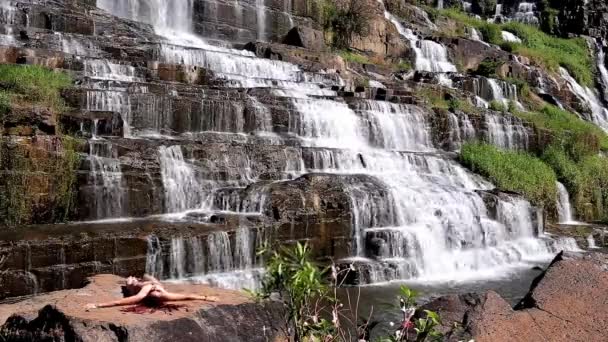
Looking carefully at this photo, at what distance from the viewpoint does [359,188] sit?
12.4 m

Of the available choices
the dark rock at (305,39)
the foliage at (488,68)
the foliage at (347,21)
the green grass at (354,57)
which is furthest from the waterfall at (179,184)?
the foliage at (488,68)

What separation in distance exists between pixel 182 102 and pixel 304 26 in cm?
1457

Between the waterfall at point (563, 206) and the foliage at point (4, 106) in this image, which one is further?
the waterfall at point (563, 206)

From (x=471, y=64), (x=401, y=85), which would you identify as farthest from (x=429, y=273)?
(x=471, y=64)

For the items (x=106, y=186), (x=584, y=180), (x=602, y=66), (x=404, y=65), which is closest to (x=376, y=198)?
(x=106, y=186)

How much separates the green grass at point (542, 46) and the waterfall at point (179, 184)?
27.0m

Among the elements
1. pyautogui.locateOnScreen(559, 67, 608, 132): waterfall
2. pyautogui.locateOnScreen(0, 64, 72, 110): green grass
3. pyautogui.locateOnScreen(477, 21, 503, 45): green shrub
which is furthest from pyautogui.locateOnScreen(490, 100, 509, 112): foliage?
pyautogui.locateOnScreen(0, 64, 72, 110): green grass

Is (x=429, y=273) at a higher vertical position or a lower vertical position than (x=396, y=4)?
lower

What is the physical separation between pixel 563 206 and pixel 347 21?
15251 millimetres

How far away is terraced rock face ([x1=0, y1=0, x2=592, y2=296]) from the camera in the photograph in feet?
32.6

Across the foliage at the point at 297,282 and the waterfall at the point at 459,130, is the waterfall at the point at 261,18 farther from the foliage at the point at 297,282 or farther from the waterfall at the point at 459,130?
the foliage at the point at 297,282

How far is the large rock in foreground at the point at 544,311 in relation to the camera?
5289mm

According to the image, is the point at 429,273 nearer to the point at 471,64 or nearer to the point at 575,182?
the point at 575,182

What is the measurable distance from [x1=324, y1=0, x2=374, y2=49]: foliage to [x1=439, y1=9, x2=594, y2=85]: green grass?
33.0ft
